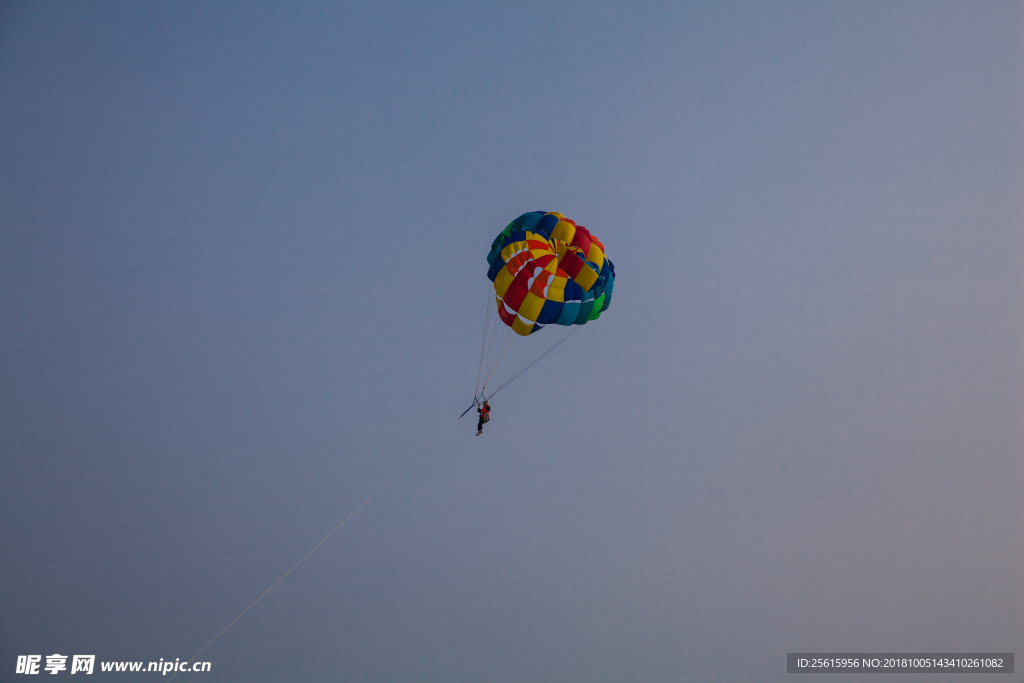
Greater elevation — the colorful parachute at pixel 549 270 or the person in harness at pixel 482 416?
the colorful parachute at pixel 549 270

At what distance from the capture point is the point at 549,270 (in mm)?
16141

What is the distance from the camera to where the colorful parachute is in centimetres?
1612

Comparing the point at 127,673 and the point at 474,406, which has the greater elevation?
the point at 474,406

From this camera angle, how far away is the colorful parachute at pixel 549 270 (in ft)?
52.9

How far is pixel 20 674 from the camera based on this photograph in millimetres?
20516

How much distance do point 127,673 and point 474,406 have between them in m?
18.7

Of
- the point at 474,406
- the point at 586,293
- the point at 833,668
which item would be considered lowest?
the point at 833,668

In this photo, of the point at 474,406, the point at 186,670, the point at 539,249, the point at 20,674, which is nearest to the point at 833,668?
the point at 474,406

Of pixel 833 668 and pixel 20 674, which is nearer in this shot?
pixel 20 674

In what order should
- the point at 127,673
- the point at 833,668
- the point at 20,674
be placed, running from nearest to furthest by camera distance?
the point at 20,674 < the point at 127,673 < the point at 833,668

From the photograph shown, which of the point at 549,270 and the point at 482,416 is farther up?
the point at 549,270

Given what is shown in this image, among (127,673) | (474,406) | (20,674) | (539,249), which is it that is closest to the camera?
(539,249)

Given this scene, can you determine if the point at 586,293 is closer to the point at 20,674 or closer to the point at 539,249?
the point at 539,249

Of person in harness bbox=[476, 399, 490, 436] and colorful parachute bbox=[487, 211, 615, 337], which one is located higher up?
colorful parachute bbox=[487, 211, 615, 337]
